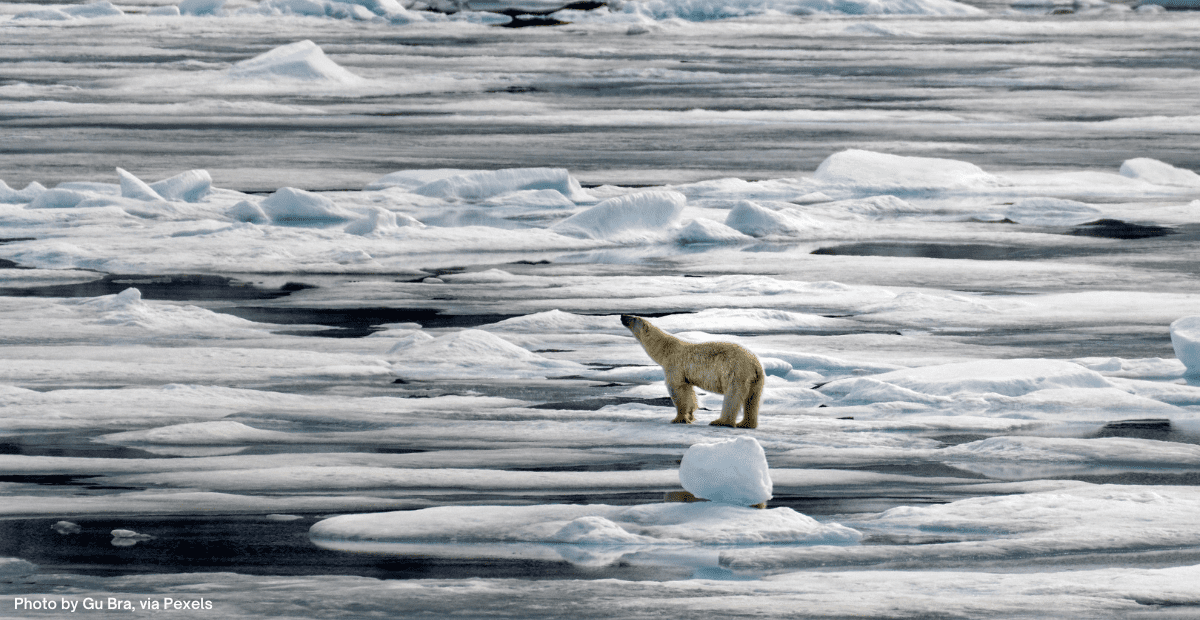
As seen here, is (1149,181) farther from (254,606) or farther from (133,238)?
(254,606)

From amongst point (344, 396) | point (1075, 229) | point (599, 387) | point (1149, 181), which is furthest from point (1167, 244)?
point (344, 396)

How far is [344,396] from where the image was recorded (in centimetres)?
610

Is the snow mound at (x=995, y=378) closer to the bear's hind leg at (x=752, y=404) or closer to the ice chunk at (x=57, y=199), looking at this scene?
the bear's hind leg at (x=752, y=404)

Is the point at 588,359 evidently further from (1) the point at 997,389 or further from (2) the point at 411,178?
(2) the point at 411,178

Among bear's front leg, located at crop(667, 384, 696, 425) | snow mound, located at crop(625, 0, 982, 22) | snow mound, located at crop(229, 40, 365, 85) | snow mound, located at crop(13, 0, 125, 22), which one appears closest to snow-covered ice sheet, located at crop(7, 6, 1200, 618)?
bear's front leg, located at crop(667, 384, 696, 425)

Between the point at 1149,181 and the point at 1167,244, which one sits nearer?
the point at 1167,244

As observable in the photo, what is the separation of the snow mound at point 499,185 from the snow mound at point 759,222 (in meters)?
1.69

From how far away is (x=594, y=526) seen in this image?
4.30 m

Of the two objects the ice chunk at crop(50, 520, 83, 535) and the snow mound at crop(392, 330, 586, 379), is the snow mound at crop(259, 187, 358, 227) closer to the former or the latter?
the snow mound at crop(392, 330, 586, 379)

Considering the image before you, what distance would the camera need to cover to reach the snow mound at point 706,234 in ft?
35.3

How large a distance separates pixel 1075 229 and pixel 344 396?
694 cm

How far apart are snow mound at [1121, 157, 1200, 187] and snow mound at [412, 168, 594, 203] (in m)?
4.87

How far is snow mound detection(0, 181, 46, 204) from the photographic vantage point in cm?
1195

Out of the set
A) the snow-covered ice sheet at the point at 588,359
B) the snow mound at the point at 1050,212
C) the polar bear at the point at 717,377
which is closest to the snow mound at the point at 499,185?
the snow-covered ice sheet at the point at 588,359
